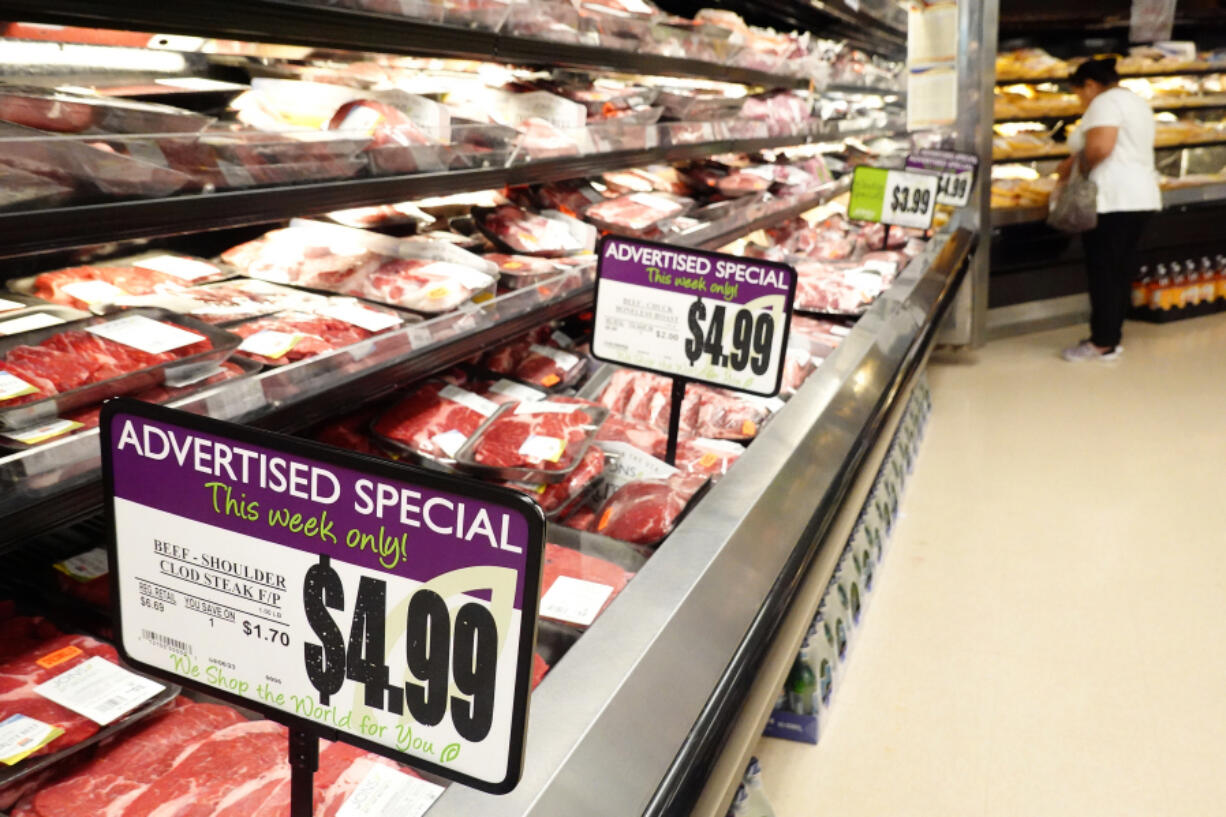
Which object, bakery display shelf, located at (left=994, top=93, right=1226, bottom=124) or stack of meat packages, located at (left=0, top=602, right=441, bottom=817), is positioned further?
bakery display shelf, located at (left=994, top=93, right=1226, bottom=124)

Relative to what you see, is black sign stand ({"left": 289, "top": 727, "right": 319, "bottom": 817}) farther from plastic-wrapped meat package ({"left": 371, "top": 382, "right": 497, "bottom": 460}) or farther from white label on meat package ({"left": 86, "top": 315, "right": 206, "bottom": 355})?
plastic-wrapped meat package ({"left": 371, "top": 382, "right": 497, "bottom": 460})

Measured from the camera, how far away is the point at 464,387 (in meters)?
2.53

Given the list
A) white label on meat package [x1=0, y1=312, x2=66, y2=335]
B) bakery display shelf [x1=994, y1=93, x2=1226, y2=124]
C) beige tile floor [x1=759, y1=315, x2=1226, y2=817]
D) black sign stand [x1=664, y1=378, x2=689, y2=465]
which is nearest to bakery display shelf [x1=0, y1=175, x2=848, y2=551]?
white label on meat package [x1=0, y1=312, x2=66, y2=335]

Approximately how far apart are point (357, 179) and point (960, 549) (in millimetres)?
2732

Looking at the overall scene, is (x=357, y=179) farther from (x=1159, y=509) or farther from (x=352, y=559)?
(x=1159, y=509)

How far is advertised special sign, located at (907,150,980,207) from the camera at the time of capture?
589cm

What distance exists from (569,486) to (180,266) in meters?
1.00

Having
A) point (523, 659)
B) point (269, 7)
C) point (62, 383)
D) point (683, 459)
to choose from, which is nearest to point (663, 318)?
point (683, 459)

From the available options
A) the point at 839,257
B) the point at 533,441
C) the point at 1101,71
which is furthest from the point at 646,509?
the point at 1101,71

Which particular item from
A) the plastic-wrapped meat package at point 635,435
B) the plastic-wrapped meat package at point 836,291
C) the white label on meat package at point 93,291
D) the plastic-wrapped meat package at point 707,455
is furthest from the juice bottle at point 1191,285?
the white label on meat package at point 93,291

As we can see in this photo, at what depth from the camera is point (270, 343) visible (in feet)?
5.86

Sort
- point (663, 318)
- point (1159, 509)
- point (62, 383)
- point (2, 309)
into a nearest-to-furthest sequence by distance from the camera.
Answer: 1. point (62, 383)
2. point (2, 309)
3. point (663, 318)
4. point (1159, 509)

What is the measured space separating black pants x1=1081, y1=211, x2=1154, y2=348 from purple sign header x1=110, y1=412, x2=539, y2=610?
6303 mm

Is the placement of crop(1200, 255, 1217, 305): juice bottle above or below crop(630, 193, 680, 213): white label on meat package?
below
